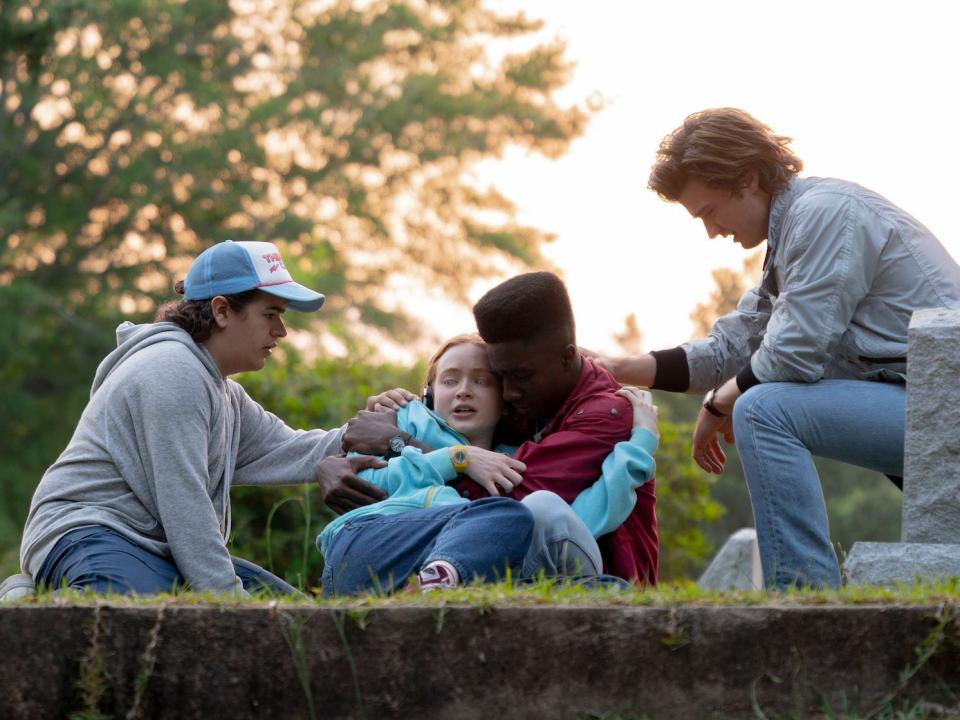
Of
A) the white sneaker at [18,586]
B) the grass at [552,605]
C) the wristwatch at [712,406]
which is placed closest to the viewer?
the grass at [552,605]

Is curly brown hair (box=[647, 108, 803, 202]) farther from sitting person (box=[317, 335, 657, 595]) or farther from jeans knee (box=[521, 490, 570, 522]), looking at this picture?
jeans knee (box=[521, 490, 570, 522])

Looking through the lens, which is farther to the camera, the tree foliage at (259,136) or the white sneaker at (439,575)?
the tree foliage at (259,136)

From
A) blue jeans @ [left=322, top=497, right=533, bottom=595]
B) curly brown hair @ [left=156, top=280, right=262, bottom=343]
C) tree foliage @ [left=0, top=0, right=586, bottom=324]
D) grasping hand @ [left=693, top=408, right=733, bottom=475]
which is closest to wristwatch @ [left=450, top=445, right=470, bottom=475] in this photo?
blue jeans @ [left=322, top=497, right=533, bottom=595]

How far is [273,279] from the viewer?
4461 mm

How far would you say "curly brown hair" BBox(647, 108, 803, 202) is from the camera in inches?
177

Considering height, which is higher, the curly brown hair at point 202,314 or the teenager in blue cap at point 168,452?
the curly brown hair at point 202,314

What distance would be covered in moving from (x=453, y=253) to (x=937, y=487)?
19.8 metres

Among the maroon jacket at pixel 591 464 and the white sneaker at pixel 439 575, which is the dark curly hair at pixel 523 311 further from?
the white sneaker at pixel 439 575

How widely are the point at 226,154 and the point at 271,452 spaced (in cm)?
1676

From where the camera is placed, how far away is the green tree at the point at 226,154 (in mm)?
19594

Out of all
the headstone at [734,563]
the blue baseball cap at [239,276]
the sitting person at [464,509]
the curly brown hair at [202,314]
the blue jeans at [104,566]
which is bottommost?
the headstone at [734,563]

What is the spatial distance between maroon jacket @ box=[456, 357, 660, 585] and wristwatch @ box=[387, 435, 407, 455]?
26 cm

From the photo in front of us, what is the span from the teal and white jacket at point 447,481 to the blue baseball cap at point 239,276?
64cm

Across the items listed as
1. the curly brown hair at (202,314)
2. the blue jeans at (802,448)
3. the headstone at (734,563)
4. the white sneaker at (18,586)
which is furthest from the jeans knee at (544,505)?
the headstone at (734,563)
